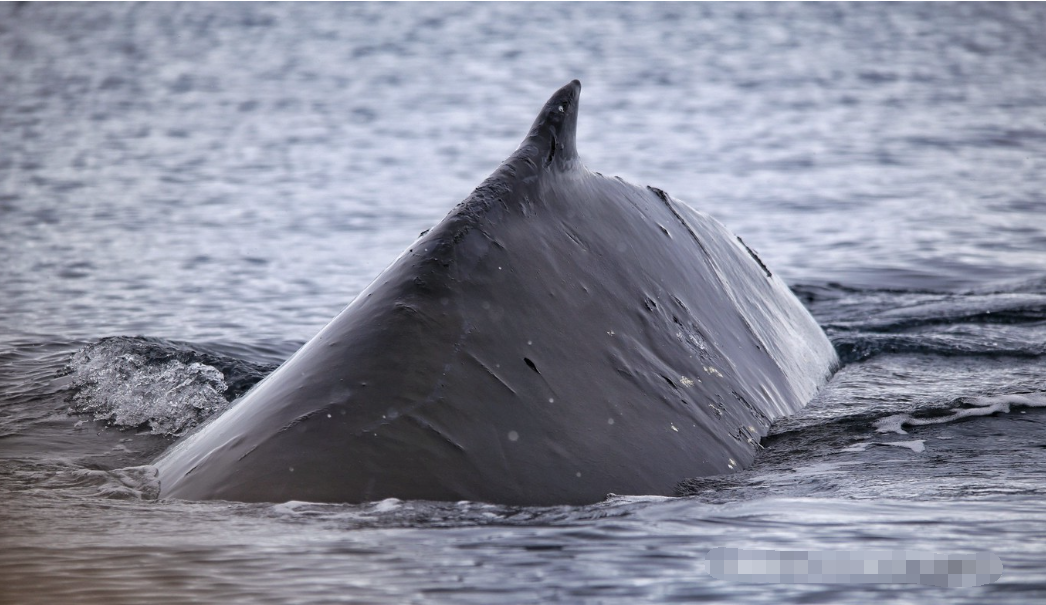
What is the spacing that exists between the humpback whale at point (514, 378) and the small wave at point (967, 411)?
101 centimetres

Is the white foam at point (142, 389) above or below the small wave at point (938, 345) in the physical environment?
above

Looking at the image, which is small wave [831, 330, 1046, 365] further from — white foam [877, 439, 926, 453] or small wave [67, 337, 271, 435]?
small wave [67, 337, 271, 435]

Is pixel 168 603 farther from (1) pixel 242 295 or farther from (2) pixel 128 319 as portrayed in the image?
(1) pixel 242 295

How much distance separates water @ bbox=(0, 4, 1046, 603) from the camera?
3984mm

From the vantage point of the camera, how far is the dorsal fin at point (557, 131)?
16.6ft

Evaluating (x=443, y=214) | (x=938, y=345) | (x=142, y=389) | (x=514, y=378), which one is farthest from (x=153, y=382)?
(x=443, y=214)

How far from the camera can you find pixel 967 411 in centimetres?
651

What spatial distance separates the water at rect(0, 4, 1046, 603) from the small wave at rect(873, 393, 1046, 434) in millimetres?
28

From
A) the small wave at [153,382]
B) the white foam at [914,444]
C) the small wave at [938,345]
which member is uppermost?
the small wave at [153,382]

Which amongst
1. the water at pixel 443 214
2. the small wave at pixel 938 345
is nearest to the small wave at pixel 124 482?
the water at pixel 443 214

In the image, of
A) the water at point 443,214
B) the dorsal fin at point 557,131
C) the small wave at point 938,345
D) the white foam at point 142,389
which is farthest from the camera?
the small wave at point 938,345

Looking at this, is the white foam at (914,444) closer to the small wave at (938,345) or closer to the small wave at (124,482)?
the small wave at (938,345)

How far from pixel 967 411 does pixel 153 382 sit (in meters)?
4.48

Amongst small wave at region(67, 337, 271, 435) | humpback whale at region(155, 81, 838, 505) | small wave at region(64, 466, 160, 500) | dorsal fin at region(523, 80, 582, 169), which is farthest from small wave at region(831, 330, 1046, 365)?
small wave at region(64, 466, 160, 500)
